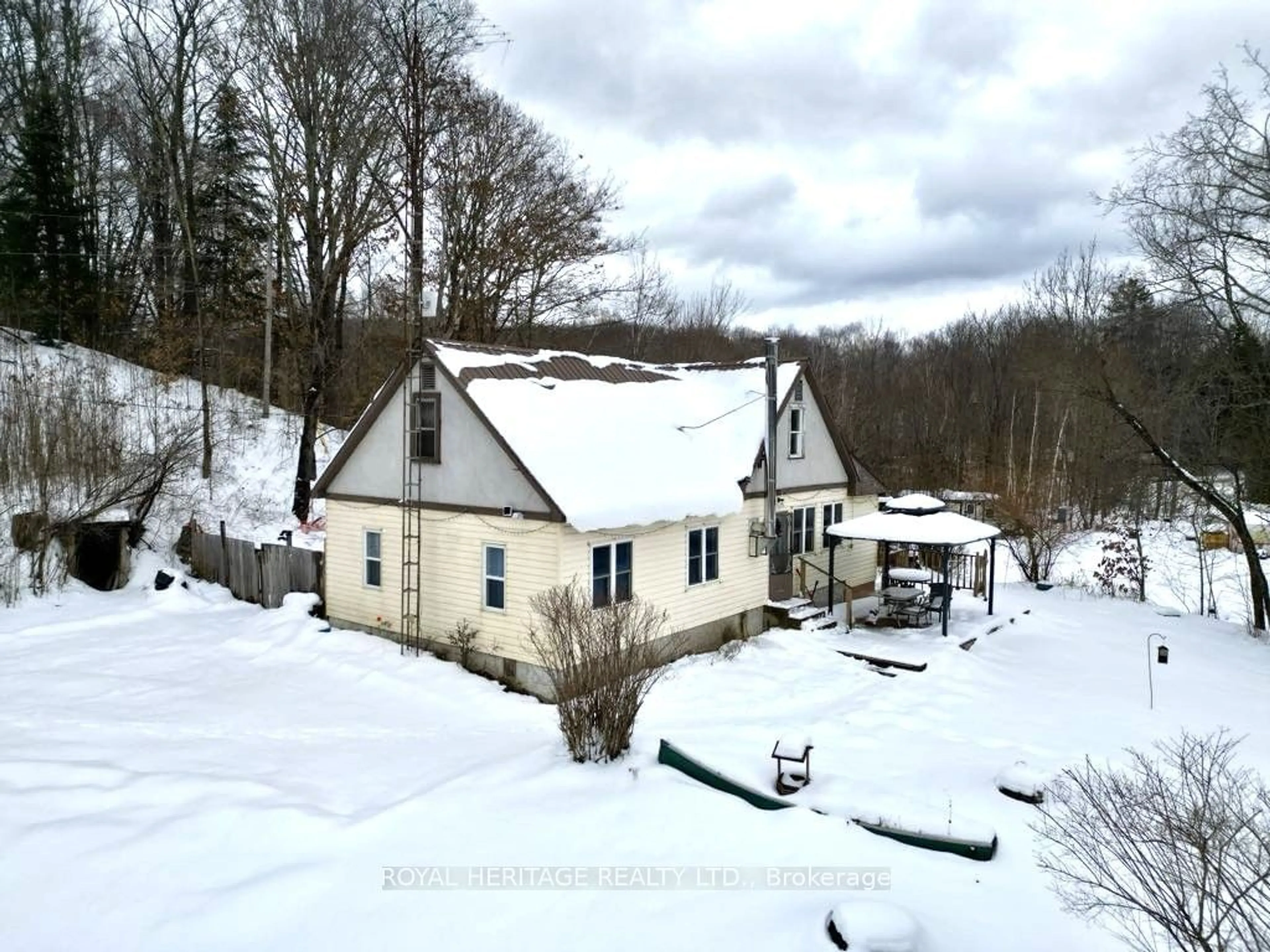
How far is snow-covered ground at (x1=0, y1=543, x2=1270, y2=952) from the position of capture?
5.77 m

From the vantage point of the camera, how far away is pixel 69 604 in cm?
1572

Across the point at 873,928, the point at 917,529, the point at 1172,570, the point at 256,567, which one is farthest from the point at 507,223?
the point at 1172,570

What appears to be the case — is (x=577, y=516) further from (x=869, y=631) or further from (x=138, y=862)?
(x=869, y=631)

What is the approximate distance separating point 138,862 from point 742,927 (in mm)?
5122

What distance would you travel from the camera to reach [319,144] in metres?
23.2

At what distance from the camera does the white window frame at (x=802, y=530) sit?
57.4ft

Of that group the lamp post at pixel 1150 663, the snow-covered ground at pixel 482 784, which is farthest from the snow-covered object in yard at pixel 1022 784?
the lamp post at pixel 1150 663

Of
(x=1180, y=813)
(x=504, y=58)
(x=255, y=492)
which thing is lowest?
(x=1180, y=813)

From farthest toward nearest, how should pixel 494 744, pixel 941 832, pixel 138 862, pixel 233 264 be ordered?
pixel 233 264 → pixel 494 744 → pixel 941 832 → pixel 138 862

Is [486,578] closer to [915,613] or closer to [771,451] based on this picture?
[771,451]

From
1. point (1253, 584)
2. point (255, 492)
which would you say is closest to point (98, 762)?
point (255, 492)

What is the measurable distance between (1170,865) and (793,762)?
15.0 feet

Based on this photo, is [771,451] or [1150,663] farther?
[771,451]

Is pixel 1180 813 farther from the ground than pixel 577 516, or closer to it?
closer to it
